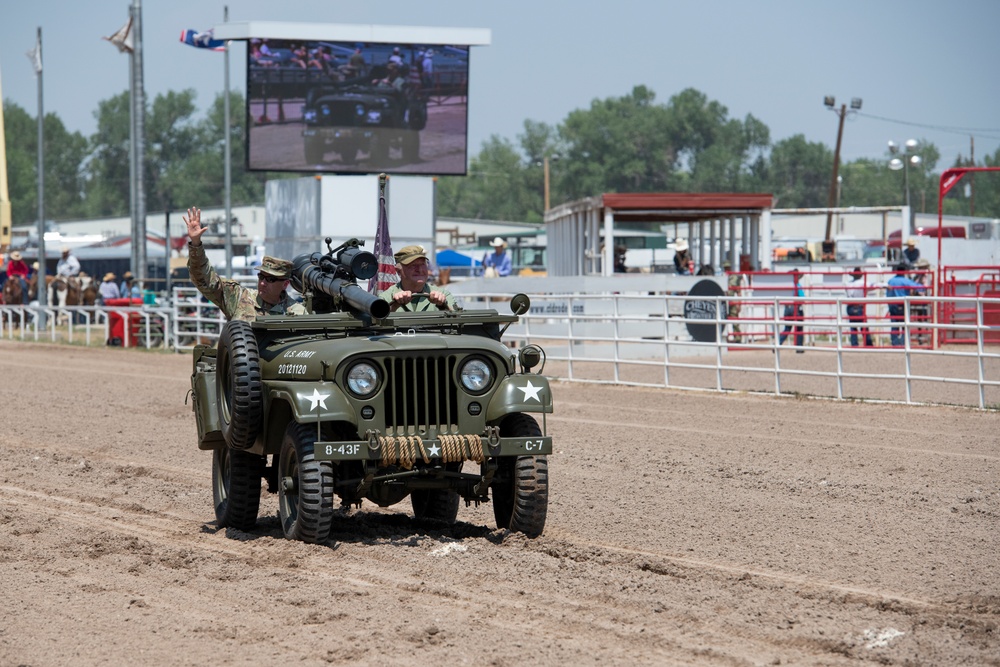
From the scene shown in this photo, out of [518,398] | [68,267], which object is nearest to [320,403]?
[518,398]

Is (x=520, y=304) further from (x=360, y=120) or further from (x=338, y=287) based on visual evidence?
(x=360, y=120)

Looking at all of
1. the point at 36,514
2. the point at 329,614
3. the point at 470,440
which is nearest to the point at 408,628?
the point at 329,614

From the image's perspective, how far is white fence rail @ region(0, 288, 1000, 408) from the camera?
17531 millimetres

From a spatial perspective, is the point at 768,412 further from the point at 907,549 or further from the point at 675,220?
the point at 675,220

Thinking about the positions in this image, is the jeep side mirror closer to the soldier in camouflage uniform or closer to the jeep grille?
the jeep grille

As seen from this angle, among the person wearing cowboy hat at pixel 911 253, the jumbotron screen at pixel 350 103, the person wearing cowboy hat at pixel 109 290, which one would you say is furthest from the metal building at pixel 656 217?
the person wearing cowboy hat at pixel 109 290

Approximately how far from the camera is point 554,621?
244 inches

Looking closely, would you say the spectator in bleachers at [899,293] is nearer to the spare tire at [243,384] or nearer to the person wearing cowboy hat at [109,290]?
the spare tire at [243,384]

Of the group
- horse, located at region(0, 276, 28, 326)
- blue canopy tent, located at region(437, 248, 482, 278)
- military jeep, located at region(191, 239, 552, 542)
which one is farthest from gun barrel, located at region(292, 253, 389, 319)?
blue canopy tent, located at region(437, 248, 482, 278)

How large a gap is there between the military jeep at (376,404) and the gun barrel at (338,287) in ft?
0.04

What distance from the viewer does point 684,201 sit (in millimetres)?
30625

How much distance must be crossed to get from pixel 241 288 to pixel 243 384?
173cm

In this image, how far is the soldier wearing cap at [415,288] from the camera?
8.66 meters

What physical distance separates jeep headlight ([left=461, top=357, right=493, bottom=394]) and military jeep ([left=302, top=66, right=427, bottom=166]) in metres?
26.7
